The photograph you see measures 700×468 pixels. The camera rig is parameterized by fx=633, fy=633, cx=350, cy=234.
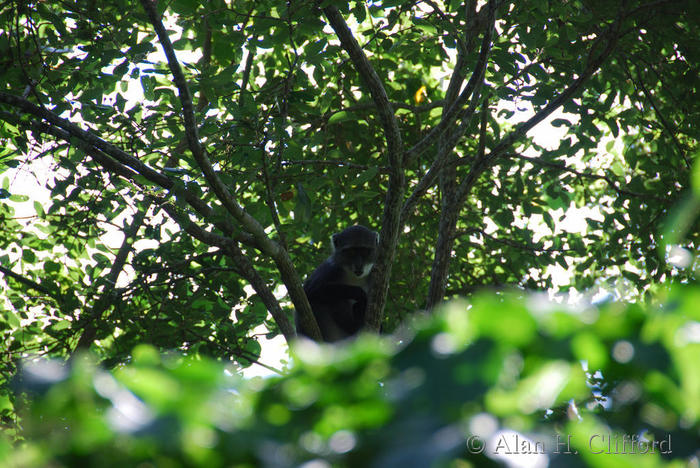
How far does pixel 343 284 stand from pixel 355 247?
22.2 inches

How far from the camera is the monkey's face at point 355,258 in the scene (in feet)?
23.8

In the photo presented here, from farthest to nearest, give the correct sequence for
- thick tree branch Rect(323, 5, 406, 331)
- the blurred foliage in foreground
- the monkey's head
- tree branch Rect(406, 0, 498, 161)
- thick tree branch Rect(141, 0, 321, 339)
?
the monkey's head < thick tree branch Rect(323, 5, 406, 331) < tree branch Rect(406, 0, 498, 161) < thick tree branch Rect(141, 0, 321, 339) < the blurred foliage in foreground

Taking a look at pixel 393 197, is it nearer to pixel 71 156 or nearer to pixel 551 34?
pixel 551 34

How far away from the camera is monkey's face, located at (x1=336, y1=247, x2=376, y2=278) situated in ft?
23.8

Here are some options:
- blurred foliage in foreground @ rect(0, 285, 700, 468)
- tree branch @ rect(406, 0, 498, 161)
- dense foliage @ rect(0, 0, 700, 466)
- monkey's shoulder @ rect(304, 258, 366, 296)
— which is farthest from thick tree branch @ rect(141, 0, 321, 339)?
blurred foliage in foreground @ rect(0, 285, 700, 468)

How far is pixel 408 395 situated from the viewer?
788 millimetres

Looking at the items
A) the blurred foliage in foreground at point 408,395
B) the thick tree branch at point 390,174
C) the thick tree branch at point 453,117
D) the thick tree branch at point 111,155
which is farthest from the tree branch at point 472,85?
the blurred foliage in foreground at point 408,395

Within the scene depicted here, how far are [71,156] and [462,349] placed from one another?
4910 millimetres

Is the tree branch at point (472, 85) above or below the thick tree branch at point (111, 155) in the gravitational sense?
above

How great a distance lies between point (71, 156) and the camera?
16.5ft

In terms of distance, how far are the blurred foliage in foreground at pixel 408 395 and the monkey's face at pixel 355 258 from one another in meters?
6.32

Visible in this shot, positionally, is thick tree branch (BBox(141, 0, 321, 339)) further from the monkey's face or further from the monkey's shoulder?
the monkey's face

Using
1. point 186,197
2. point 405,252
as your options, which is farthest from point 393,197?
point 405,252

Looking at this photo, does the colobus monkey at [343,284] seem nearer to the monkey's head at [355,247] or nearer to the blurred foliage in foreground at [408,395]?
the monkey's head at [355,247]
